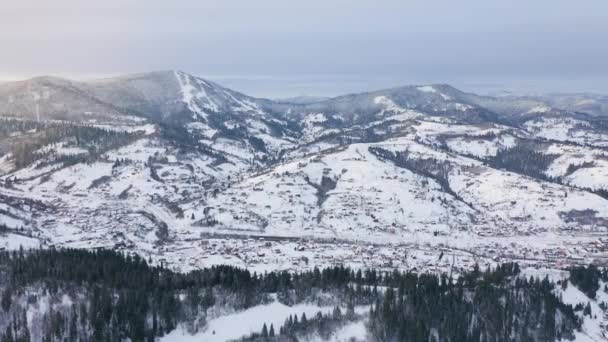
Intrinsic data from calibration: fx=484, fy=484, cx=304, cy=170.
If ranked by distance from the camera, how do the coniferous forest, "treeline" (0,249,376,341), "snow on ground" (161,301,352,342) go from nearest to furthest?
1. "treeline" (0,249,376,341)
2. the coniferous forest
3. "snow on ground" (161,301,352,342)

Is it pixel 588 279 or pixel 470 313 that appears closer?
pixel 470 313

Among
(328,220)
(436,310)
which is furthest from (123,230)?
(436,310)

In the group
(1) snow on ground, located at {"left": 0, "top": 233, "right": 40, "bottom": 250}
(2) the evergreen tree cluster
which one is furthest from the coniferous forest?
(1) snow on ground, located at {"left": 0, "top": 233, "right": 40, "bottom": 250}

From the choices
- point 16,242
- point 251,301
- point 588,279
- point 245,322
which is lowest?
point 245,322

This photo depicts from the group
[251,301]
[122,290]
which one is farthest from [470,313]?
[122,290]

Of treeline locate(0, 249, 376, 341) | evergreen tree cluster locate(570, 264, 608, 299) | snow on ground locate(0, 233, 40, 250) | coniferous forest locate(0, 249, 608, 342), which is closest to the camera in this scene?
treeline locate(0, 249, 376, 341)

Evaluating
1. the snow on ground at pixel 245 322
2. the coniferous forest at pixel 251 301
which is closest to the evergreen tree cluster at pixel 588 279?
the coniferous forest at pixel 251 301

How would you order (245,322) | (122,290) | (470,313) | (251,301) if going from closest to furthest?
(245,322) < (122,290) < (251,301) < (470,313)

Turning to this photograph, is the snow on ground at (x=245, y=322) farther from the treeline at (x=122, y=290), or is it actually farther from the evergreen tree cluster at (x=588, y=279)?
the evergreen tree cluster at (x=588, y=279)

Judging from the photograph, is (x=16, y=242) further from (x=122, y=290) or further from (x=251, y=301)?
(x=251, y=301)

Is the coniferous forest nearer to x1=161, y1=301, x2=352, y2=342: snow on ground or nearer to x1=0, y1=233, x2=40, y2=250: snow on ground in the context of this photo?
x1=161, y1=301, x2=352, y2=342: snow on ground
